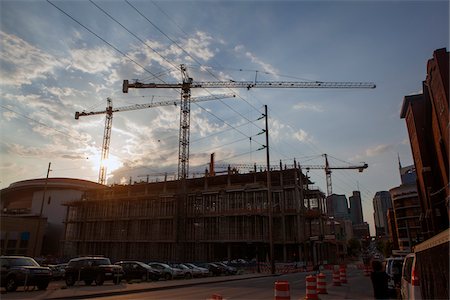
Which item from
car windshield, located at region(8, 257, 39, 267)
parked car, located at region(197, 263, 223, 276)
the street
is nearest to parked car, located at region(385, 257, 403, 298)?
the street

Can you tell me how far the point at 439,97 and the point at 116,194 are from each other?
77762 millimetres

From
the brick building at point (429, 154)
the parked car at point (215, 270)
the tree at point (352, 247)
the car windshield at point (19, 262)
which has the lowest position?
the parked car at point (215, 270)

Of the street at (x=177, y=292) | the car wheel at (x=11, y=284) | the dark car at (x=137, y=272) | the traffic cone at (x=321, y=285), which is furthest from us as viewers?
the dark car at (x=137, y=272)

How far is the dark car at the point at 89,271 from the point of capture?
21750 mm

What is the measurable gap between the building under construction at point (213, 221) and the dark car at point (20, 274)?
44370 mm

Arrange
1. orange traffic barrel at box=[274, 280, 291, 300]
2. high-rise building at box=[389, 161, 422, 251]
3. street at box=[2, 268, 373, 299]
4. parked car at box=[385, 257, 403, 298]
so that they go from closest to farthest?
orange traffic barrel at box=[274, 280, 291, 300], parked car at box=[385, 257, 403, 298], street at box=[2, 268, 373, 299], high-rise building at box=[389, 161, 422, 251]

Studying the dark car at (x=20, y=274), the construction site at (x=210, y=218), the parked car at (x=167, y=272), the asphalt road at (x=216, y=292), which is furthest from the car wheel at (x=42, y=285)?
the construction site at (x=210, y=218)

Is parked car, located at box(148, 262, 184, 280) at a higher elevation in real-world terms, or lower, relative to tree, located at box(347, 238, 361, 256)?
lower

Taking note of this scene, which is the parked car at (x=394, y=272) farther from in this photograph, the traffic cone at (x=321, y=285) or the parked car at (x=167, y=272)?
the parked car at (x=167, y=272)

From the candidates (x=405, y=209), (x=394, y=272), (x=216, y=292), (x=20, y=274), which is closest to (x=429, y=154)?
(x=394, y=272)

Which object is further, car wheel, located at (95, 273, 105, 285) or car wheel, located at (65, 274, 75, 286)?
car wheel, located at (95, 273, 105, 285)

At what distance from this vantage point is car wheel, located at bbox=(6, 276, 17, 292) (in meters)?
16.9

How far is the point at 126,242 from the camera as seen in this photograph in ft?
245

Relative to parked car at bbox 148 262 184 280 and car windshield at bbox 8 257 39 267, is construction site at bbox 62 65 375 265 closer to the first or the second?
parked car at bbox 148 262 184 280
